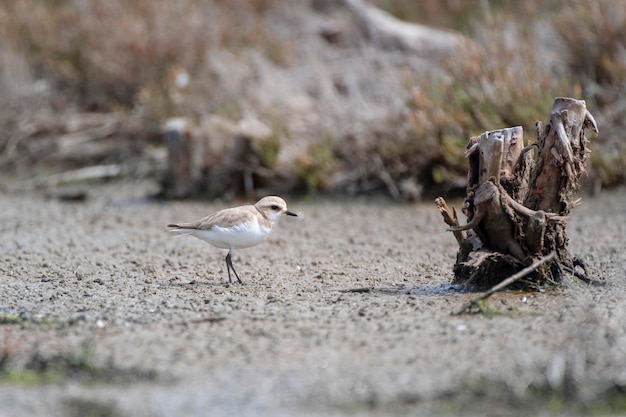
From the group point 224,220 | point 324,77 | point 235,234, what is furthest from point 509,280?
point 324,77

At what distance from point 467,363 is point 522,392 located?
0.42 metres

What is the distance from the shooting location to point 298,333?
534 cm

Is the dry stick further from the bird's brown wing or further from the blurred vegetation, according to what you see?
the blurred vegetation

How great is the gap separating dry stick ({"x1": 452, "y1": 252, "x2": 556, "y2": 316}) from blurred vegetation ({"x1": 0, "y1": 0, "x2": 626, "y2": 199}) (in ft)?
12.9

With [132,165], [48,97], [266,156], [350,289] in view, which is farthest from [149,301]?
[48,97]

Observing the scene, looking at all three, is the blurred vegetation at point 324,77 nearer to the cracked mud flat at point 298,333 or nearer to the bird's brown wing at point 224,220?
the cracked mud flat at point 298,333

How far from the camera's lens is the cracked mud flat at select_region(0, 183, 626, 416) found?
4453 mm

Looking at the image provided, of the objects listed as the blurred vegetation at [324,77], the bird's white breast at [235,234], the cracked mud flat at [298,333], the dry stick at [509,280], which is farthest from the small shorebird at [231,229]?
the blurred vegetation at [324,77]

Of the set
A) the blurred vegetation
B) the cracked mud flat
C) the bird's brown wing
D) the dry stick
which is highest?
the blurred vegetation

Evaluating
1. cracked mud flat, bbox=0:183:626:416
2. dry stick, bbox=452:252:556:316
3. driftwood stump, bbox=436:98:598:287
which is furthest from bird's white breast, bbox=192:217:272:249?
dry stick, bbox=452:252:556:316

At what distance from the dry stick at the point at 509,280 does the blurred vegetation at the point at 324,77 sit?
12.9 feet

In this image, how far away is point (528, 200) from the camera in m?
6.26

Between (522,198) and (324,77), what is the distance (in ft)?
21.2

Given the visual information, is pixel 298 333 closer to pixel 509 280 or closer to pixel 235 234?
pixel 509 280
